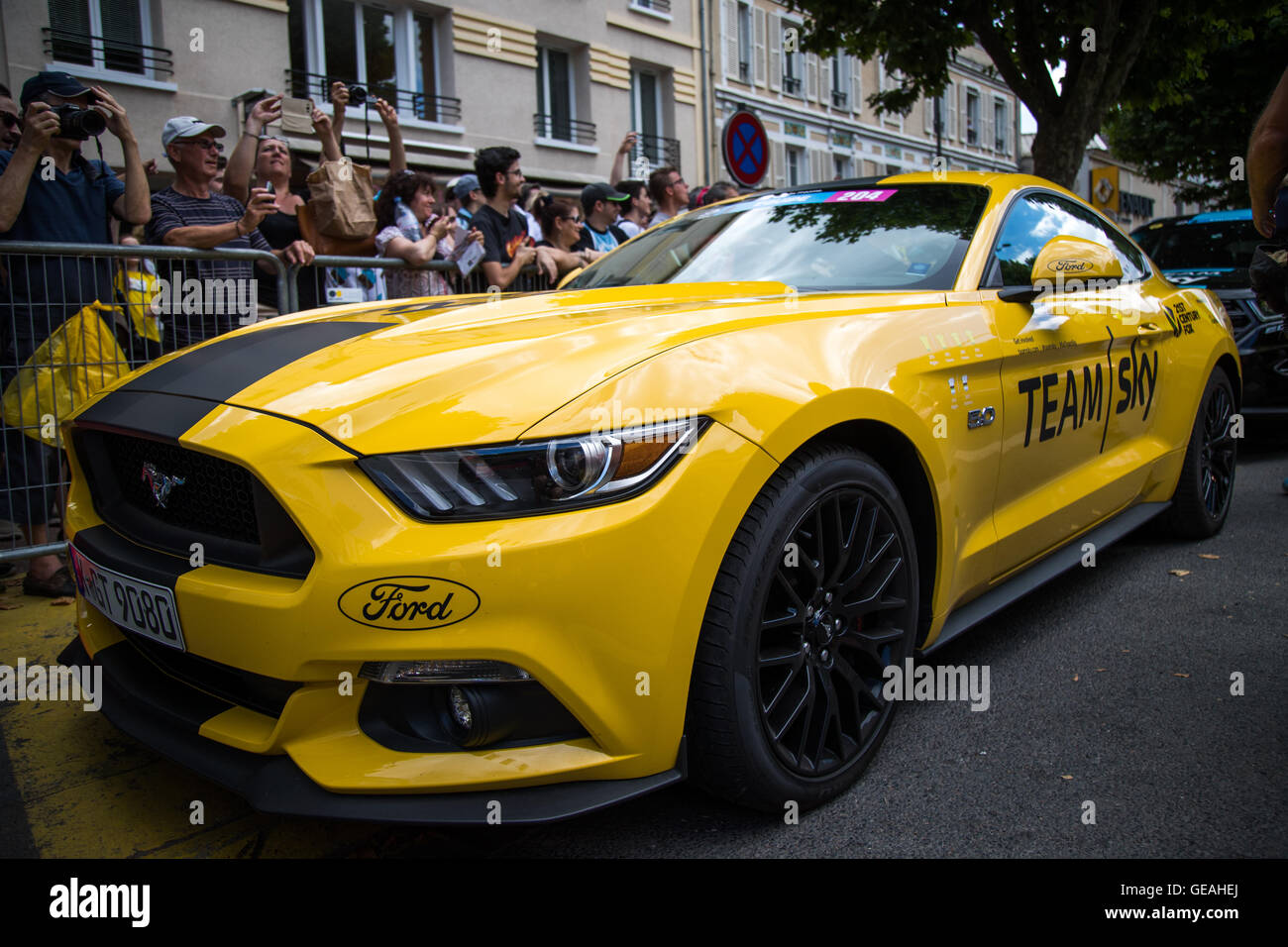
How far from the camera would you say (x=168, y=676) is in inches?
86.9

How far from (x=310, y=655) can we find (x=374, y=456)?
369 millimetres

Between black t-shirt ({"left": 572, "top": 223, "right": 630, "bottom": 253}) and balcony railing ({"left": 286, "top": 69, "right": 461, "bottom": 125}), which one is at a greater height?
balcony railing ({"left": 286, "top": 69, "right": 461, "bottom": 125})

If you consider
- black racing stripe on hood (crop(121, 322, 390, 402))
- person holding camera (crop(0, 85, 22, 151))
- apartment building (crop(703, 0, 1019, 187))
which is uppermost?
apartment building (crop(703, 0, 1019, 187))

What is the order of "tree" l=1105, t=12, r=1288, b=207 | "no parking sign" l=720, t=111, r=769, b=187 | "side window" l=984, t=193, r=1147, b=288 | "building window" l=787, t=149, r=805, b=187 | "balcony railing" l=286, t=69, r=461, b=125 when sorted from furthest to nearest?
"building window" l=787, t=149, r=805, b=187 < "tree" l=1105, t=12, r=1288, b=207 < "balcony railing" l=286, t=69, r=461, b=125 < "no parking sign" l=720, t=111, r=769, b=187 < "side window" l=984, t=193, r=1147, b=288

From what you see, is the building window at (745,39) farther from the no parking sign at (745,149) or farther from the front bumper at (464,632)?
the front bumper at (464,632)

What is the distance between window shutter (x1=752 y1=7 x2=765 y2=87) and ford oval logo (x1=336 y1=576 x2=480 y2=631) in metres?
24.0

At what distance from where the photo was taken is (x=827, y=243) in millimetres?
3127

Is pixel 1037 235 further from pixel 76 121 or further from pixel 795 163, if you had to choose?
pixel 795 163

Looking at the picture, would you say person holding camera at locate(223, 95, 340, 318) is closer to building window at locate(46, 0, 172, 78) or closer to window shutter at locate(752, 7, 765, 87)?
building window at locate(46, 0, 172, 78)

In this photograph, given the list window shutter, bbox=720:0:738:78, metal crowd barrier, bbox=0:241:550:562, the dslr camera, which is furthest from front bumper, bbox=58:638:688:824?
window shutter, bbox=720:0:738:78

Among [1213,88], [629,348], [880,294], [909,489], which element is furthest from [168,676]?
[1213,88]

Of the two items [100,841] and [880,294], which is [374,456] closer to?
[100,841]

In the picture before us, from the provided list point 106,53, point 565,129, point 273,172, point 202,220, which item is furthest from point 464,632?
point 565,129

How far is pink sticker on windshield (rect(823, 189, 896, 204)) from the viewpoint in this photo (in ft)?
10.9
